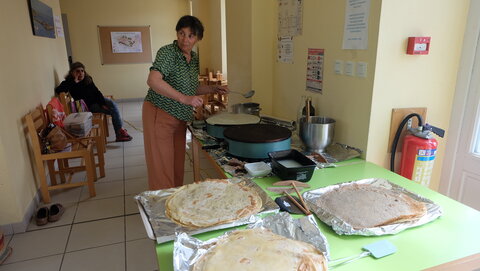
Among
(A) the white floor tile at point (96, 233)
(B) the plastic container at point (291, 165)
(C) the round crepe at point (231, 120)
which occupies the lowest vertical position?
(A) the white floor tile at point (96, 233)

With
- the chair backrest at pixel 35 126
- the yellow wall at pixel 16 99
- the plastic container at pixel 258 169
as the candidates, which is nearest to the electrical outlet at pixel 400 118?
the plastic container at pixel 258 169

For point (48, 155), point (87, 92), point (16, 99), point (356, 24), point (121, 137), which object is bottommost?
point (121, 137)

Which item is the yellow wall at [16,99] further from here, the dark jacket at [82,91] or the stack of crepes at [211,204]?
the stack of crepes at [211,204]

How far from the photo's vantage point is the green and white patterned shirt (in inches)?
74.6

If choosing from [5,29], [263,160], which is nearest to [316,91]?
[263,160]

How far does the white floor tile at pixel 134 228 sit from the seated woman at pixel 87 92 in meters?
2.28

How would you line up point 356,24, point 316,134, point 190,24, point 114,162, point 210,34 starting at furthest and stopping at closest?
point 210,34 < point 114,162 < point 190,24 < point 316,134 < point 356,24

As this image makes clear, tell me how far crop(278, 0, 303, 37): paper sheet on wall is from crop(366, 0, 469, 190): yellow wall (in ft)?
2.34

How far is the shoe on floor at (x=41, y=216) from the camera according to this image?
234cm

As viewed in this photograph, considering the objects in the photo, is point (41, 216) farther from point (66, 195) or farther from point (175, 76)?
point (175, 76)

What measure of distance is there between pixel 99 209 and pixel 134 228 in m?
0.48

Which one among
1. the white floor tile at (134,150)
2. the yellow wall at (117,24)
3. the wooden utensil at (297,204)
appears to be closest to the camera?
the wooden utensil at (297,204)

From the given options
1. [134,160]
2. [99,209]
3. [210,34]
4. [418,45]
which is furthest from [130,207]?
[210,34]

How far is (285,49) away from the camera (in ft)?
7.42
